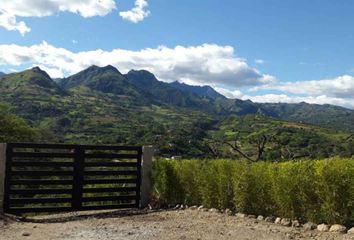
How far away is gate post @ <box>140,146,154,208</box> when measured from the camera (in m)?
13.0

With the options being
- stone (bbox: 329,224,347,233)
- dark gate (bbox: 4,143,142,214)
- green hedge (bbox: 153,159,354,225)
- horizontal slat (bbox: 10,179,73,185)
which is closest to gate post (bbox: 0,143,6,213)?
dark gate (bbox: 4,143,142,214)

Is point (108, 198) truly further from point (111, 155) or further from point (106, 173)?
point (111, 155)

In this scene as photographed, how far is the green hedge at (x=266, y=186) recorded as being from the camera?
8578 millimetres

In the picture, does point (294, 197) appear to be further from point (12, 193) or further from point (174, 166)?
point (12, 193)

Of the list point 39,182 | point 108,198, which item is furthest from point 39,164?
point 108,198

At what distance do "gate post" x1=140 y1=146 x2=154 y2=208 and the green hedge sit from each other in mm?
190

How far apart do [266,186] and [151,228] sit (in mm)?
2739

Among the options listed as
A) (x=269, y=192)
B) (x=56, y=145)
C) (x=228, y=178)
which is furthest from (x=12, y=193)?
(x=269, y=192)

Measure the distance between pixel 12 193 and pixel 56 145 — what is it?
1.57 meters

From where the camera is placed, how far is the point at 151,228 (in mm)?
9453

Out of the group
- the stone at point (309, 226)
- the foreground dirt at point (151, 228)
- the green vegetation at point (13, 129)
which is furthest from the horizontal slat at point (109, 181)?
the green vegetation at point (13, 129)

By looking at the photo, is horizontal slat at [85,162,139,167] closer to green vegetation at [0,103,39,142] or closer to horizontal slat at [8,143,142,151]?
horizontal slat at [8,143,142,151]

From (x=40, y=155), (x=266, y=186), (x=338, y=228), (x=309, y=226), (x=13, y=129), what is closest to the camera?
(x=338, y=228)

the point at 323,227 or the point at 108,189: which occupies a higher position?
the point at 108,189
